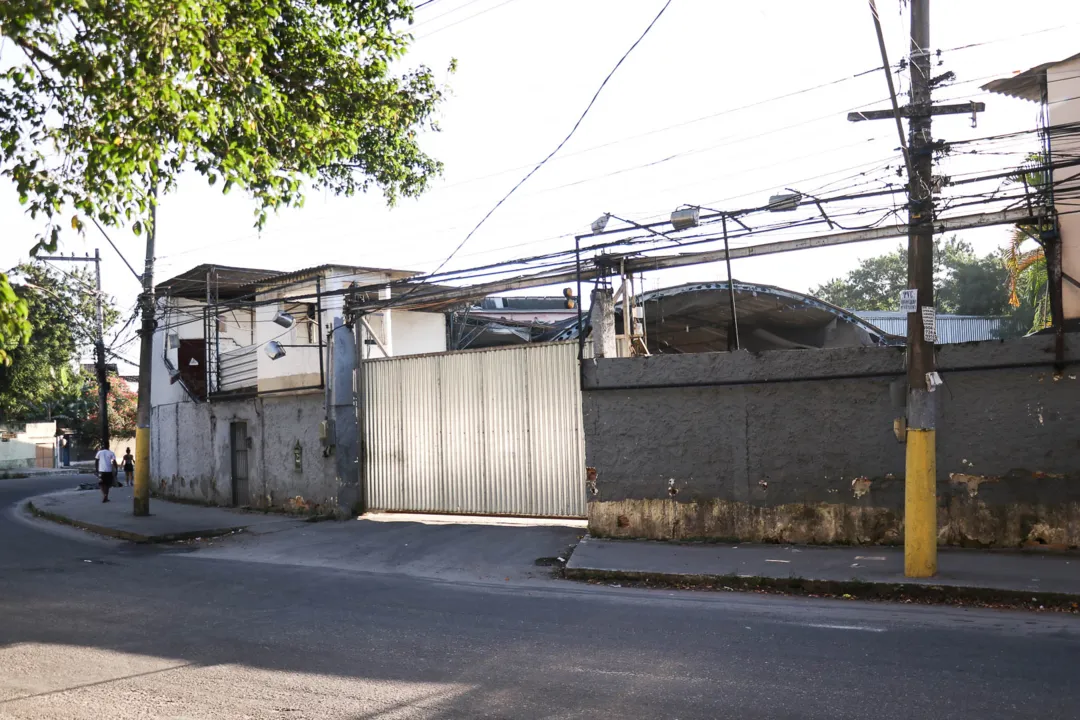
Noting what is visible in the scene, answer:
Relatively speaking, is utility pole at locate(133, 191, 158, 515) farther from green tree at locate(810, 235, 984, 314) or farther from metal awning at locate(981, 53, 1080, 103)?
green tree at locate(810, 235, 984, 314)

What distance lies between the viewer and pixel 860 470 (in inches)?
441

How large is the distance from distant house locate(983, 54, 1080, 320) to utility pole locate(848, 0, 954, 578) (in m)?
3.09

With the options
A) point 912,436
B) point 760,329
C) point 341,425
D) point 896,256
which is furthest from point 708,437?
point 896,256

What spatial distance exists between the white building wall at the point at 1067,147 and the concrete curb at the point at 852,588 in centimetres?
495

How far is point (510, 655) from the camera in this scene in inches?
259

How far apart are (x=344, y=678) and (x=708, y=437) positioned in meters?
7.31

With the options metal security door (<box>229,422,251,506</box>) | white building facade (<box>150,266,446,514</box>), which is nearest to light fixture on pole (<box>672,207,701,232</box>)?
white building facade (<box>150,266,446,514</box>)

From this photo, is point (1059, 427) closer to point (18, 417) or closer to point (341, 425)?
point (341, 425)

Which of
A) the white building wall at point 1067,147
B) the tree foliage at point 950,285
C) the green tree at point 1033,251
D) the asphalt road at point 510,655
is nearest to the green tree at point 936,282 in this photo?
the tree foliage at point 950,285

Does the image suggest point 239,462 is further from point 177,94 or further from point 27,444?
point 27,444

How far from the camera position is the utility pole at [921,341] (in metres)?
9.11

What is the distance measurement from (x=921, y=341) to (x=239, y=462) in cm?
1639

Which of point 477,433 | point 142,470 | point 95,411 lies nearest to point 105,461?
point 142,470

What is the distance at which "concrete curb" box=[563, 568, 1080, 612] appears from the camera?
324 inches
